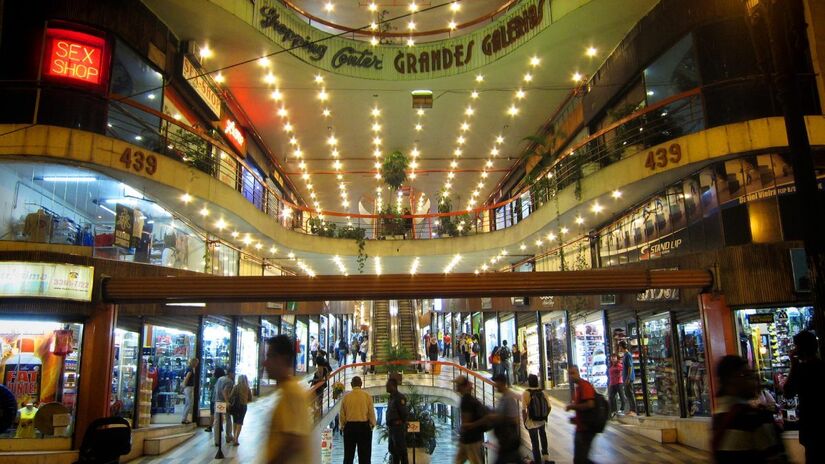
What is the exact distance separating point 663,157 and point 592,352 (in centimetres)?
638

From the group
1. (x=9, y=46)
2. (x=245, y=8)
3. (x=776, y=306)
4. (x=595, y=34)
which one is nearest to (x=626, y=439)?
(x=776, y=306)

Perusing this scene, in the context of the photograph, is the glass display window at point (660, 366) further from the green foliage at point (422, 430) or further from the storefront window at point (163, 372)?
the storefront window at point (163, 372)

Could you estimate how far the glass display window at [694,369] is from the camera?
411 inches

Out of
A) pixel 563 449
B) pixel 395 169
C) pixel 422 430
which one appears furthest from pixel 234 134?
pixel 563 449

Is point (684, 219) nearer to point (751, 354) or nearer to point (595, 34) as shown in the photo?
point (751, 354)

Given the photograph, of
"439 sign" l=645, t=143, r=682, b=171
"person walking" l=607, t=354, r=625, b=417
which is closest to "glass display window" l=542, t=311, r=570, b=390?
"person walking" l=607, t=354, r=625, b=417

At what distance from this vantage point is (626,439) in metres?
11.2

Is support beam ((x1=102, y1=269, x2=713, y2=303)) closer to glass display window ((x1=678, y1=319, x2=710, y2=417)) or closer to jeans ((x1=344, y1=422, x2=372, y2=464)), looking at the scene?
glass display window ((x1=678, y1=319, x2=710, y2=417))

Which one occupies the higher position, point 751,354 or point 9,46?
point 9,46

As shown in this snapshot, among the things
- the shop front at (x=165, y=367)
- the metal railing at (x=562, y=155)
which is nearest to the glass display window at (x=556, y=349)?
the metal railing at (x=562, y=155)

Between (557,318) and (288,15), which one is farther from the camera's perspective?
(557,318)

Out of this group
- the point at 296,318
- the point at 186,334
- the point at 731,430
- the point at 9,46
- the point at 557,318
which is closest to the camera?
the point at 731,430

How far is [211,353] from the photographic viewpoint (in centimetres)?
1560

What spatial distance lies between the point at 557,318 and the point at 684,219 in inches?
265
